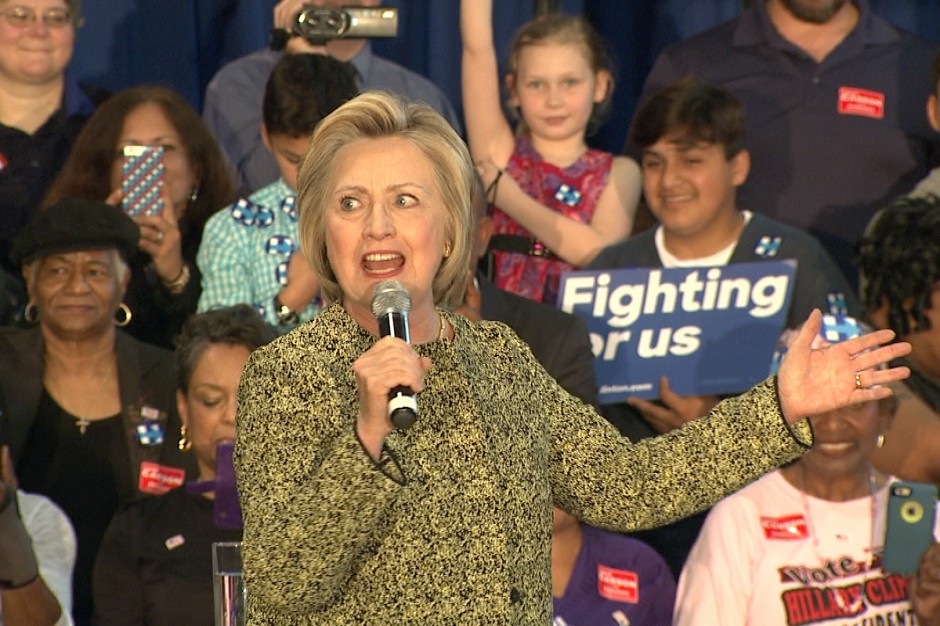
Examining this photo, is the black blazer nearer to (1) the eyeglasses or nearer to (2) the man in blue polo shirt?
(1) the eyeglasses

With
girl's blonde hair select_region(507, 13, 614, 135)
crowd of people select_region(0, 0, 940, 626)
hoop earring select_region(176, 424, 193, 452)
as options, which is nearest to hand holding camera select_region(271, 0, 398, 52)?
crowd of people select_region(0, 0, 940, 626)

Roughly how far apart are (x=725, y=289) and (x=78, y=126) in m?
1.95

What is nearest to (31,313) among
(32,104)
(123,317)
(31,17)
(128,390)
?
(123,317)

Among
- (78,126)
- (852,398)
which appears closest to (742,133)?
(78,126)

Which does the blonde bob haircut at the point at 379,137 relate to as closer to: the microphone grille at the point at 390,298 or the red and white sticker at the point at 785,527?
the microphone grille at the point at 390,298

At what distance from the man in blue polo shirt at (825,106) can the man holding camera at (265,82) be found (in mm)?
781

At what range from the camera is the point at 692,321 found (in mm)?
4023

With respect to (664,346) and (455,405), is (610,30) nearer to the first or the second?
(664,346)

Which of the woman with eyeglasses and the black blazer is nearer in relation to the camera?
the black blazer

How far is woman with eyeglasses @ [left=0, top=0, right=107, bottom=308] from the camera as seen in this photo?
4543 mm

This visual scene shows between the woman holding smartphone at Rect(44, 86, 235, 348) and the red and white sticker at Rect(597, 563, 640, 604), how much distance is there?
143 centimetres

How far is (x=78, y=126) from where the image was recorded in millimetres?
4672

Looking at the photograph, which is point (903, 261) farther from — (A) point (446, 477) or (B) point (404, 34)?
(A) point (446, 477)

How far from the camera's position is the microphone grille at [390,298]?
1889 mm
